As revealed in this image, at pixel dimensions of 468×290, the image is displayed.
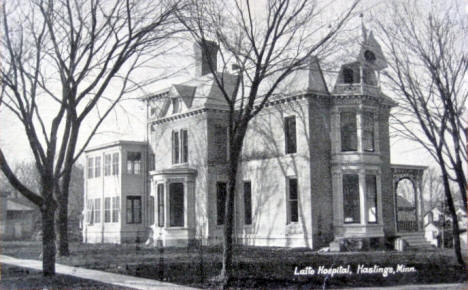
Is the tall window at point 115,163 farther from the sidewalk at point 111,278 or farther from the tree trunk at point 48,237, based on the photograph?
the tree trunk at point 48,237

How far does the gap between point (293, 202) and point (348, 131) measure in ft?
13.6

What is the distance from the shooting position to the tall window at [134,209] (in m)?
34.4

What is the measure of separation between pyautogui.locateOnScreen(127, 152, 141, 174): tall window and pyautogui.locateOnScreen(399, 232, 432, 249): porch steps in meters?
16.3

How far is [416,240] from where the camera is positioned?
2744 cm

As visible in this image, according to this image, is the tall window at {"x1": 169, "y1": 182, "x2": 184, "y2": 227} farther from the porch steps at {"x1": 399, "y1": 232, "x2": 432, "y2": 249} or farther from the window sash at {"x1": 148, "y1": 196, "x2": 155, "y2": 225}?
the porch steps at {"x1": 399, "y1": 232, "x2": 432, "y2": 249}

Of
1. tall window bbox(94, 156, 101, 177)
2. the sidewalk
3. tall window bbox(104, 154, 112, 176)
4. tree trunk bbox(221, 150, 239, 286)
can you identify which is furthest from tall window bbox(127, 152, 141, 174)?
tree trunk bbox(221, 150, 239, 286)

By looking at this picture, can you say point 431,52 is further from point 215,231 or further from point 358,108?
point 215,231

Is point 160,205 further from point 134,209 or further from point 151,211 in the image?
point 134,209

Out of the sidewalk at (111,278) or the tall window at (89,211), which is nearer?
the sidewalk at (111,278)

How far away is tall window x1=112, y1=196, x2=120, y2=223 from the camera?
34344 millimetres

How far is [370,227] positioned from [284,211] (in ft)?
12.8

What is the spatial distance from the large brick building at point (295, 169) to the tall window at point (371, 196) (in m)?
0.05

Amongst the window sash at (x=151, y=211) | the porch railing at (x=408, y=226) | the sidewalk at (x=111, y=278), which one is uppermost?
the window sash at (x=151, y=211)

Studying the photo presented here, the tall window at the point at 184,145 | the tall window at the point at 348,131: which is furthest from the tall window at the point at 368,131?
the tall window at the point at 184,145
